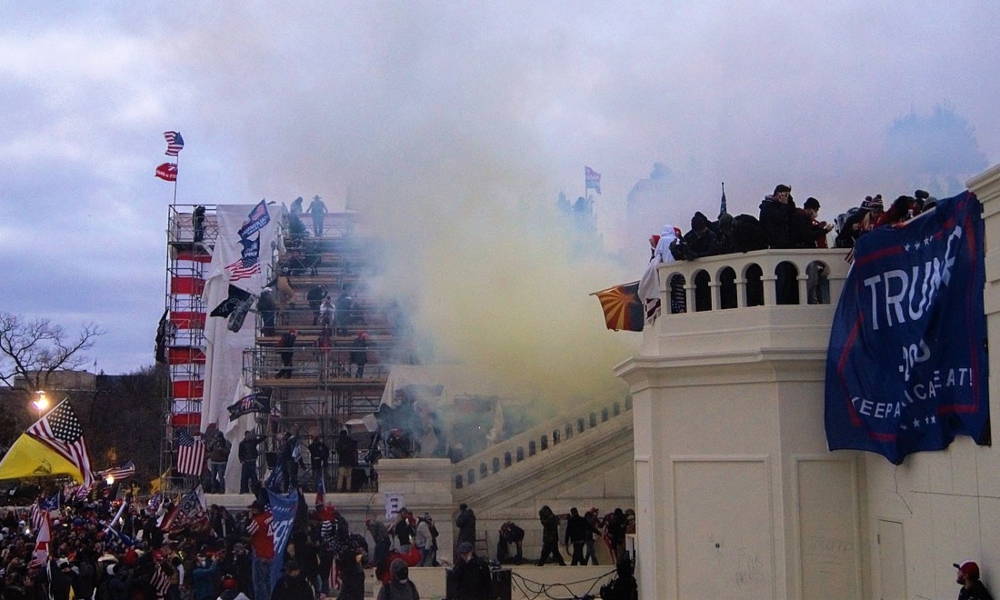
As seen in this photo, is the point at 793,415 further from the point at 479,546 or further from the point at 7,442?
the point at 7,442

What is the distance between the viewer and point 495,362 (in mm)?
25984

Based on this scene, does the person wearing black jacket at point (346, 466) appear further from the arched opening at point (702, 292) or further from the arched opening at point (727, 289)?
the arched opening at point (727, 289)

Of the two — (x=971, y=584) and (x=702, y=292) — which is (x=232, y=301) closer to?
(x=702, y=292)

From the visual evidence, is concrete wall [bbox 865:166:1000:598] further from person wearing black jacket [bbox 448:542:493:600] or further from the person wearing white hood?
person wearing black jacket [bbox 448:542:493:600]

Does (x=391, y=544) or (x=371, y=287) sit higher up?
(x=371, y=287)

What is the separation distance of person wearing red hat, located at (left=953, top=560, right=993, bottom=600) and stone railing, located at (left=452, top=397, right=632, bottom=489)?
36.1 feet

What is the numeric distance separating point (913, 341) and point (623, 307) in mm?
7016

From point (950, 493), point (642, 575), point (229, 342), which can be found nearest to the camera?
point (950, 493)

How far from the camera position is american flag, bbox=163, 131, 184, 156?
43.6 metres

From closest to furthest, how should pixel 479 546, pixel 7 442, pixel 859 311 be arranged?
pixel 859 311
pixel 479 546
pixel 7 442

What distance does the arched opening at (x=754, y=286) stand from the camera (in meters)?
12.6

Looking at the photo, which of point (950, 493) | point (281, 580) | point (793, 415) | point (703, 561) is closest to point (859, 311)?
point (793, 415)

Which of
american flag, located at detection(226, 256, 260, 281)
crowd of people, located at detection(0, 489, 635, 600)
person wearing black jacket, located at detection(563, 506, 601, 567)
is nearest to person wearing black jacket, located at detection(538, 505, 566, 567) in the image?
crowd of people, located at detection(0, 489, 635, 600)

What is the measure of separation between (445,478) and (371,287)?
1087 cm
